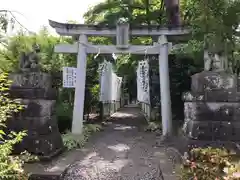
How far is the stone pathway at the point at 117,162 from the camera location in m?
5.73

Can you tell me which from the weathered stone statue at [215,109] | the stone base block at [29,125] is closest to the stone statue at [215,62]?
the weathered stone statue at [215,109]

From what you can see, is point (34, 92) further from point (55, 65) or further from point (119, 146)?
point (55, 65)

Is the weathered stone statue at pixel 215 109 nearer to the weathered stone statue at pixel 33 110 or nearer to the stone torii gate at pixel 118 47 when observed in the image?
the weathered stone statue at pixel 33 110

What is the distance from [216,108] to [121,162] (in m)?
2.33

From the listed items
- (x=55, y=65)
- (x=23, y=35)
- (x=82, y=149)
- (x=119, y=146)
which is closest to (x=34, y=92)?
(x=23, y=35)

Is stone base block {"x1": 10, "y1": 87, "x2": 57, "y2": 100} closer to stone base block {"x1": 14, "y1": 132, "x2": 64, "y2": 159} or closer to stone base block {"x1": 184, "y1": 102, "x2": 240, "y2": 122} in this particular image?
stone base block {"x1": 14, "y1": 132, "x2": 64, "y2": 159}

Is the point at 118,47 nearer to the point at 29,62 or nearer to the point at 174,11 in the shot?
the point at 174,11

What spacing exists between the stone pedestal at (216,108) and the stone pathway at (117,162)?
1.01m

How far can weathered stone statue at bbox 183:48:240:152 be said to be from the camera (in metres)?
6.29

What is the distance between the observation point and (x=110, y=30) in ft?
33.0

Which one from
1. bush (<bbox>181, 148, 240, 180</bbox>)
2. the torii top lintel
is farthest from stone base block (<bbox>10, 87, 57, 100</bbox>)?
the torii top lintel

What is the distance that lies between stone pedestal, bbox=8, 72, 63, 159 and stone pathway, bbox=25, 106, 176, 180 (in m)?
0.56

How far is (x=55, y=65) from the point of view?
1334 cm

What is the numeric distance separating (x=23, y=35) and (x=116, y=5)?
29.4 ft
